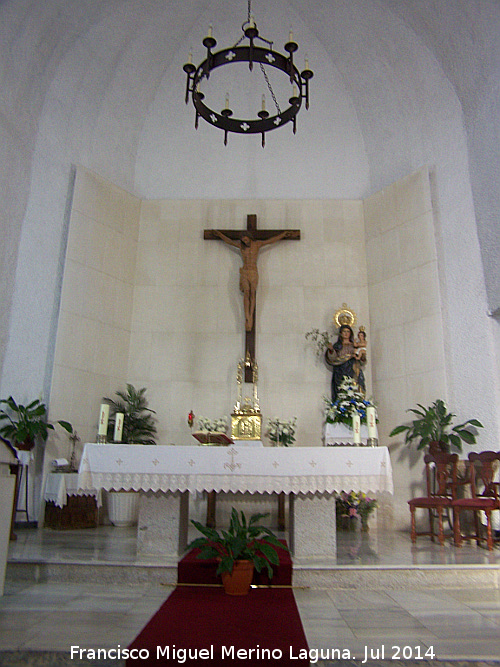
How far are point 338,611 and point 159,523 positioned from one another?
1928 mm

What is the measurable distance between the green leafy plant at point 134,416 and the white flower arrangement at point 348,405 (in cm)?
281

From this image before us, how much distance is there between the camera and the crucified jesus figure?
27.7 ft

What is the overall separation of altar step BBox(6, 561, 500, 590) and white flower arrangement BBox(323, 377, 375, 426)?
8.26 ft

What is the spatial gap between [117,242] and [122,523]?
447 cm

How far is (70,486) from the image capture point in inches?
244

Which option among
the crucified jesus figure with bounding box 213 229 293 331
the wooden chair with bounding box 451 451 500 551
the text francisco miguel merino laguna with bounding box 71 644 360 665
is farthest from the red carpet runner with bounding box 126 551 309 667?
the crucified jesus figure with bounding box 213 229 293 331

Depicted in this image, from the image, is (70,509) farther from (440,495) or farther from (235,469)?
(440,495)

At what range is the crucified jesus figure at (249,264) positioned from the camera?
8.44 m

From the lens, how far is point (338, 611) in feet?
11.8

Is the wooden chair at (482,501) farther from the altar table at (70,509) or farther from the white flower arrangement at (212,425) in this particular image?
the altar table at (70,509)

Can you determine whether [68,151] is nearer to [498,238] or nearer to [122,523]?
[122,523]

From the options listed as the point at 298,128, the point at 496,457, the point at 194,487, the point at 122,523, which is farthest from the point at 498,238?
the point at 122,523

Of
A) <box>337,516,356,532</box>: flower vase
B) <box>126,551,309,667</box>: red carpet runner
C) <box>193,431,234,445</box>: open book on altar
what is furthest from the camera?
<box>337,516,356,532</box>: flower vase

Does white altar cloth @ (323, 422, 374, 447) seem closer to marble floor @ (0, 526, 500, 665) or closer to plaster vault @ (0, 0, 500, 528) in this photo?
plaster vault @ (0, 0, 500, 528)
